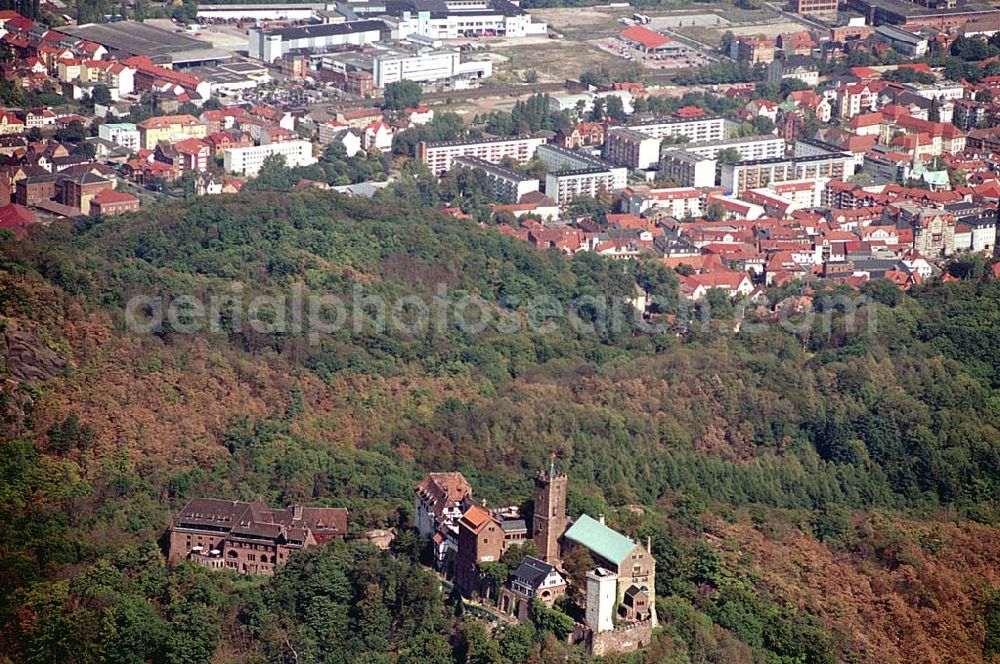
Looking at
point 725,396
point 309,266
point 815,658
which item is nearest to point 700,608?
point 815,658

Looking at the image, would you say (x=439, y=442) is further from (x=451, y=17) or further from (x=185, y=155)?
(x=451, y=17)

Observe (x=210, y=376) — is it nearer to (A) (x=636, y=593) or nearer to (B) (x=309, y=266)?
(B) (x=309, y=266)

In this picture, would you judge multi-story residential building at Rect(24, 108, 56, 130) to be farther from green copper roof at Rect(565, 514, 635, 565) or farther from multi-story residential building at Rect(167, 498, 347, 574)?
green copper roof at Rect(565, 514, 635, 565)

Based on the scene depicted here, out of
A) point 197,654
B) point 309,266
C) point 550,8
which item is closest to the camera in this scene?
point 197,654

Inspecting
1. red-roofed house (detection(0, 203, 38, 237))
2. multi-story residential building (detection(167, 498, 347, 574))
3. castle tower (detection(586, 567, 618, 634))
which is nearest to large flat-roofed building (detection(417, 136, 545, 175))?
red-roofed house (detection(0, 203, 38, 237))

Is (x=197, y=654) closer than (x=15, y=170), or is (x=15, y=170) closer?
(x=197, y=654)

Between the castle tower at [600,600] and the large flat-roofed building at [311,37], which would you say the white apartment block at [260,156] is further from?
the castle tower at [600,600]

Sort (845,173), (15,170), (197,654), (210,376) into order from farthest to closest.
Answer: (845,173), (15,170), (210,376), (197,654)
